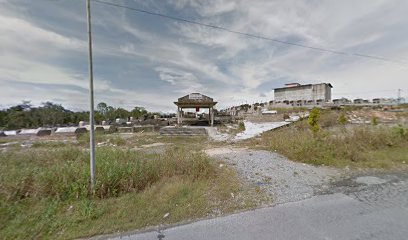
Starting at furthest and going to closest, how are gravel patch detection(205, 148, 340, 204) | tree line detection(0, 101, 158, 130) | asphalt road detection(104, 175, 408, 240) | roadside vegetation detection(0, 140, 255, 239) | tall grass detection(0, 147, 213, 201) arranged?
tree line detection(0, 101, 158, 130) → gravel patch detection(205, 148, 340, 204) → tall grass detection(0, 147, 213, 201) → roadside vegetation detection(0, 140, 255, 239) → asphalt road detection(104, 175, 408, 240)

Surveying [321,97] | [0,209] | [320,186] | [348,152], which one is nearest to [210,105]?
[348,152]

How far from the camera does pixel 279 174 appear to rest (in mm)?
5867

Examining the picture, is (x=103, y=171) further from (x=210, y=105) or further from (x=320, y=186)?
(x=210, y=105)

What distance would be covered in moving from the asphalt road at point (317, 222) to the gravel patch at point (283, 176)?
397mm

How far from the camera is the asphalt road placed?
2.82 m

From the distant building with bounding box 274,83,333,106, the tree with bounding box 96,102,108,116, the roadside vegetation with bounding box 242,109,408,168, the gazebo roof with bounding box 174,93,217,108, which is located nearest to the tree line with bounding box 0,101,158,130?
the tree with bounding box 96,102,108,116

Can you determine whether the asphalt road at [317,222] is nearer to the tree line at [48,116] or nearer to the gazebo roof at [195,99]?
the gazebo roof at [195,99]

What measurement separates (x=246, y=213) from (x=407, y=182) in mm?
4859

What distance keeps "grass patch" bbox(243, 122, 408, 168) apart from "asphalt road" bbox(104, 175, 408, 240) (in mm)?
3154

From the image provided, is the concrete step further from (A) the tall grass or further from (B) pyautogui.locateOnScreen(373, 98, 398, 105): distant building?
(B) pyautogui.locateOnScreen(373, 98, 398, 105): distant building

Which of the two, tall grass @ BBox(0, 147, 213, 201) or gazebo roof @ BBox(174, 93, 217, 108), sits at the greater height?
gazebo roof @ BBox(174, 93, 217, 108)

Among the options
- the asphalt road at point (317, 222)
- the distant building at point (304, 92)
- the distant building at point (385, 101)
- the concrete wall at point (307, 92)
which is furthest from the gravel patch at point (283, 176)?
the concrete wall at point (307, 92)

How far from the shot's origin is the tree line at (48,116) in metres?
42.7

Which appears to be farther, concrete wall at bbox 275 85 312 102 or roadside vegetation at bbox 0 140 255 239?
concrete wall at bbox 275 85 312 102
